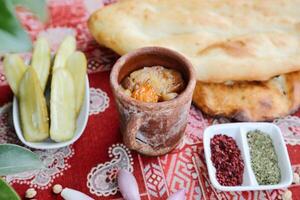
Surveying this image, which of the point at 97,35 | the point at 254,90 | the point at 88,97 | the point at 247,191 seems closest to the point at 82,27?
the point at 97,35

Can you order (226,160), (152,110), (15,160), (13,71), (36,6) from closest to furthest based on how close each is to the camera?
1. (36,6)
2. (15,160)
3. (152,110)
4. (226,160)
5. (13,71)

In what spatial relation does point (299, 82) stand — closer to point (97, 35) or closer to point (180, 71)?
point (180, 71)

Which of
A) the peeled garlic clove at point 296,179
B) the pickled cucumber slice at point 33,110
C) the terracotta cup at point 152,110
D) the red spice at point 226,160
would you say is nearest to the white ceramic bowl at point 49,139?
the pickled cucumber slice at point 33,110

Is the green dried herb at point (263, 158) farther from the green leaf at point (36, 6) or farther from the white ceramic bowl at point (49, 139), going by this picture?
the green leaf at point (36, 6)

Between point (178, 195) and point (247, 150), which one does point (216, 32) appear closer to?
point (247, 150)

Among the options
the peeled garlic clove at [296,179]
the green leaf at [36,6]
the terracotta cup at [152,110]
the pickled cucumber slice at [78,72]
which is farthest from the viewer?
the pickled cucumber slice at [78,72]

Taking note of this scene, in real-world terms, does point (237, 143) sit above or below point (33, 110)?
below

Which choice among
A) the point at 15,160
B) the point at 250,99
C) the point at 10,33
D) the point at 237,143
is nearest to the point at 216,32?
the point at 250,99
